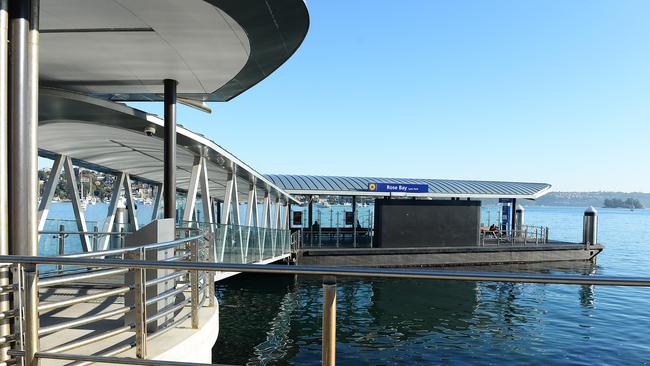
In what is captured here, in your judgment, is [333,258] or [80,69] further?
[333,258]

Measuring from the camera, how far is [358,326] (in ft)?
48.2

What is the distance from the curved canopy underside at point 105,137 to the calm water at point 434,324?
16.6 feet

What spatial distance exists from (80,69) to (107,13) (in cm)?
331

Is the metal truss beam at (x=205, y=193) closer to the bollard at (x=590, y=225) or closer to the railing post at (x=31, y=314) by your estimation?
the railing post at (x=31, y=314)

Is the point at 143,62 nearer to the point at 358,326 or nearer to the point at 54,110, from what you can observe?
the point at 54,110

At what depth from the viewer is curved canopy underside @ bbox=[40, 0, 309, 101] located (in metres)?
6.17

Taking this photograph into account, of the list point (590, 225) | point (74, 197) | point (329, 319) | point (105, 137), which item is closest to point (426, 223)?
point (590, 225)

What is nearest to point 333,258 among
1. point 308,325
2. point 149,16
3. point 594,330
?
point 308,325

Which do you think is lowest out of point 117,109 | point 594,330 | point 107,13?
point 594,330

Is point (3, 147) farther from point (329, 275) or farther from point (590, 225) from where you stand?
point (590, 225)

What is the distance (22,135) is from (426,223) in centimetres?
2603

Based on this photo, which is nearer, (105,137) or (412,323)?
(105,137)

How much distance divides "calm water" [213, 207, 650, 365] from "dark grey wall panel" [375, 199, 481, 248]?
20.6 feet

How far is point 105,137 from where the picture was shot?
45.2 ft
